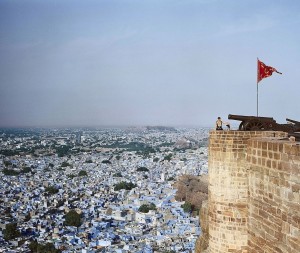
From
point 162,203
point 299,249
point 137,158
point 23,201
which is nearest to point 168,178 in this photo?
point 162,203

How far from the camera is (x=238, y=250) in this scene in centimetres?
797

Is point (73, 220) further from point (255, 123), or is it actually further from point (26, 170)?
point (26, 170)

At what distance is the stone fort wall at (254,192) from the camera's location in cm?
484

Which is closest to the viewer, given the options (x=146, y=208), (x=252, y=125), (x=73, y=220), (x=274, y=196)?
(x=274, y=196)

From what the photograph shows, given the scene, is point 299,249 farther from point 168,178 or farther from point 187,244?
point 168,178

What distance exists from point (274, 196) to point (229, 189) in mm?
2662

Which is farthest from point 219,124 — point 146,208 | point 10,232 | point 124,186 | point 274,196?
point 124,186

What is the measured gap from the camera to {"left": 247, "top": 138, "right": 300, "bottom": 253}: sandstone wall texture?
15.5ft

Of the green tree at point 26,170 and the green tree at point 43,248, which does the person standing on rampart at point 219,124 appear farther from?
the green tree at point 26,170

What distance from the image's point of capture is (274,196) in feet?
17.2

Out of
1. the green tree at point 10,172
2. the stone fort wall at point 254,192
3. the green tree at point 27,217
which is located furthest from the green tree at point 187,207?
the green tree at point 10,172

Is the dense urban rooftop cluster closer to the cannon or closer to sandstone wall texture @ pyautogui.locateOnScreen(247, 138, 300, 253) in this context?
the cannon

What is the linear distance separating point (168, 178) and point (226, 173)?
45.7 metres

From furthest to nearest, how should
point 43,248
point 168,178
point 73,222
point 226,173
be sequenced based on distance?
point 168,178
point 73,222
point 43,248
point 226,173
